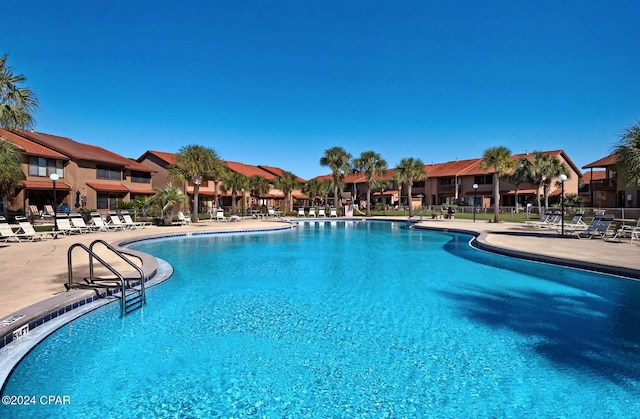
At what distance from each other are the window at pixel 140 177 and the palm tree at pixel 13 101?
2508cm

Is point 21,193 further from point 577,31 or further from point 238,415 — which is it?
point 577,31

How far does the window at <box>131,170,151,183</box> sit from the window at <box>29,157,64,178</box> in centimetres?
727

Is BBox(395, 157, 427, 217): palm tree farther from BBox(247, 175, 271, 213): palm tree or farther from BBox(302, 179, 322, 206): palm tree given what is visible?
BBox(247, 175, 271, 213): palm tree

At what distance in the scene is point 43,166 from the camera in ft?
94.7

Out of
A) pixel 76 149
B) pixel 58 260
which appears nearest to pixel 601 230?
pixel 58 260

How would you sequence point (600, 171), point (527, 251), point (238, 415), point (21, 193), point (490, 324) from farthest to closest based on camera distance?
point (600, 171) < point (21, 193) < point (527, 251) < point (490, 324) < point (238, 415)

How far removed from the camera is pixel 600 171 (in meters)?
60.5

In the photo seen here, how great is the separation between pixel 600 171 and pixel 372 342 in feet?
235

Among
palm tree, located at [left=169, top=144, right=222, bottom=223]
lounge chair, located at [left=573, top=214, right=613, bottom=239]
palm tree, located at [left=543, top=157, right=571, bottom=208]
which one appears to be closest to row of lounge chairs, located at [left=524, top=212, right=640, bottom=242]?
lounge chair, located at [left=573, top=214, right=613, bottom=239]

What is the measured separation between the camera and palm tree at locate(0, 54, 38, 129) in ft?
41.0

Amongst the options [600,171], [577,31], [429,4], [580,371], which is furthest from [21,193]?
[600,171]

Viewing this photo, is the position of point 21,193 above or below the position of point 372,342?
above

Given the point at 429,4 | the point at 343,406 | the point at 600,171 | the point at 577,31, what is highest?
the point at 429,4

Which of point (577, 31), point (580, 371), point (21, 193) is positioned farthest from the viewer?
point (21, 193)
